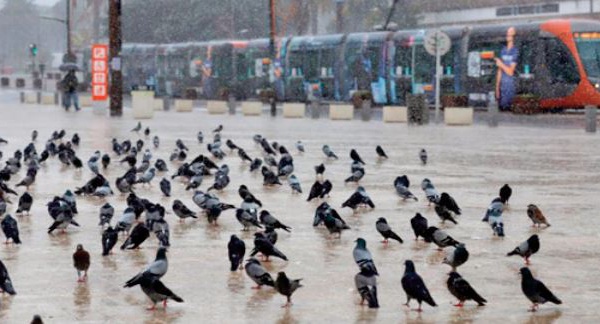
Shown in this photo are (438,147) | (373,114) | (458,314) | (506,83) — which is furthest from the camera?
(373,114)

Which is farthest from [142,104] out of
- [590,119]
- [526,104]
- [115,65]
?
[590,119]

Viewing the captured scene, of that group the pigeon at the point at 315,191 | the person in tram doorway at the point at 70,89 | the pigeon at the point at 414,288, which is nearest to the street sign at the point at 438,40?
the person in tram doorway at the point at 70,89

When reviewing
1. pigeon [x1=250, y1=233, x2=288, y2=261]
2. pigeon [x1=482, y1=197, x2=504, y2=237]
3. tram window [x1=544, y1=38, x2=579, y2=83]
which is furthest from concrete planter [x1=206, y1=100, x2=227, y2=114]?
pigeon [x1=250, y1=233, x2=288, y2=261]

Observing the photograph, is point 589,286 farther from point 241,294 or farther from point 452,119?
point 452,119

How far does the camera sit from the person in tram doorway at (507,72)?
4378 centimetres

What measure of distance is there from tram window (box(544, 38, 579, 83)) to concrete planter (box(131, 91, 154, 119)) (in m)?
14.2

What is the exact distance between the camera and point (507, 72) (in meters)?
44.2

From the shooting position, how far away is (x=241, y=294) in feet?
32.1

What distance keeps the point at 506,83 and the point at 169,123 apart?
1232cm

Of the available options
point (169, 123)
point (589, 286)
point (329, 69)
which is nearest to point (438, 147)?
point (169, 123)

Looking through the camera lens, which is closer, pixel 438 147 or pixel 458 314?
pixel 458 314

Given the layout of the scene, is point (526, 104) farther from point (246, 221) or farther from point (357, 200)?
point (246, 221)

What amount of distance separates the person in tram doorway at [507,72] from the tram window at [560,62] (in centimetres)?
162

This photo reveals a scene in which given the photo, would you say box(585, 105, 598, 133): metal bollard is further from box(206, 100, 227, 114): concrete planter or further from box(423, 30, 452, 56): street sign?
box(206, 100, 227, 114): concrete planter
